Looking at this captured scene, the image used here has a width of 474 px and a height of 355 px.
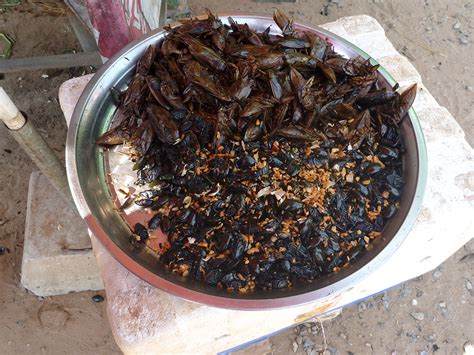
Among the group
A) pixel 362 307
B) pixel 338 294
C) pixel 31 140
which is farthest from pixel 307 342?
pixel 31 140

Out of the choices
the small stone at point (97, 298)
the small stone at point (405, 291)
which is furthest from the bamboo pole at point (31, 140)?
the small stone at point (405, 291)

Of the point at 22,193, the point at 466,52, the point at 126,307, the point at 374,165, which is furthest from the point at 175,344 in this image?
the point at 466,52

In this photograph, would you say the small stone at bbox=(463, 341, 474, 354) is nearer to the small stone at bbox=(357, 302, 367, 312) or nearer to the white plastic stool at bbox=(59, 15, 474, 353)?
the small stone at bbox=(357, 302, 367, 312)

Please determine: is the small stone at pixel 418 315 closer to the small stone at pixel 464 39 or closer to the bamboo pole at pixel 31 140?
the bamboo pole at pixel 31 140

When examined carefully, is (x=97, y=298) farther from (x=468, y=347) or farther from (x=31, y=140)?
(x=468, y=347)

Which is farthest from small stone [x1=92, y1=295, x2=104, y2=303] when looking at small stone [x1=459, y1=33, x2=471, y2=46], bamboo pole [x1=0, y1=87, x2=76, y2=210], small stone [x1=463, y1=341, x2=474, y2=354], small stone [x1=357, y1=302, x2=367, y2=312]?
small stone [x1=459, y1=33, x2=471, y2=46]
